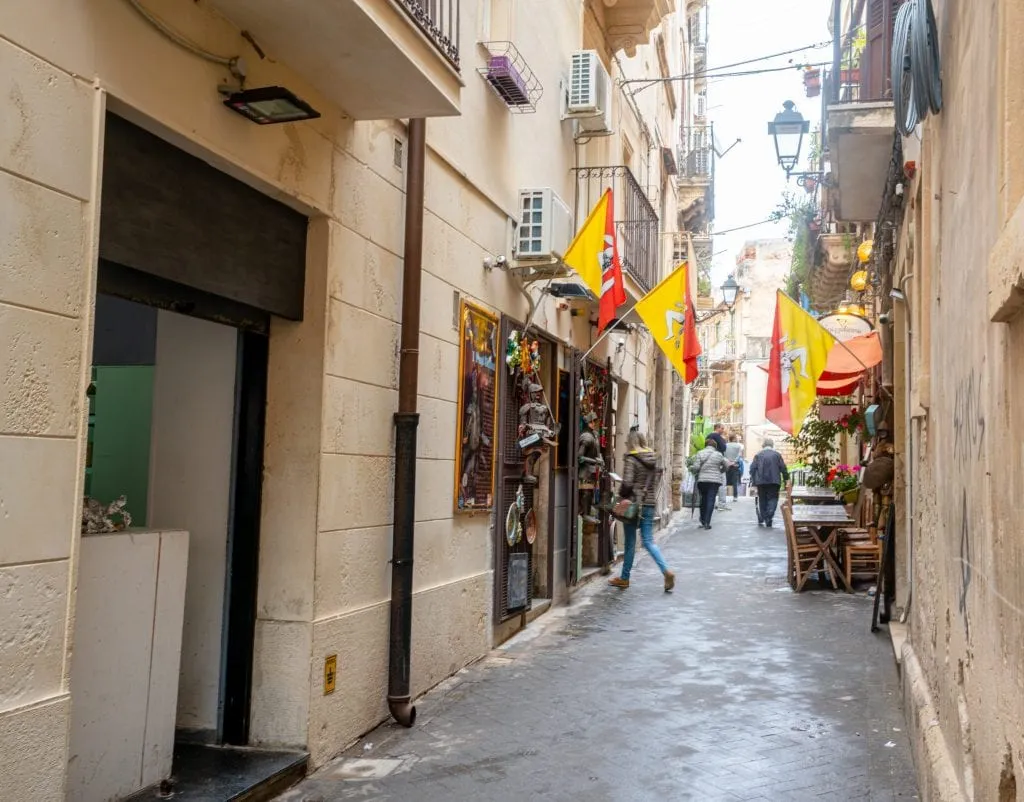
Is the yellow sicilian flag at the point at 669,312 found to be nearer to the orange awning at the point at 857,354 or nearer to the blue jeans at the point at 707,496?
the orange awning at the point at 857,354

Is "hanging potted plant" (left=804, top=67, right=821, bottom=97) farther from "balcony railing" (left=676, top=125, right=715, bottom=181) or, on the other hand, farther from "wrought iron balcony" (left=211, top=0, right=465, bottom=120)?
"wrought iron balcony" (left=211, top=0, right=465, bottom=120)

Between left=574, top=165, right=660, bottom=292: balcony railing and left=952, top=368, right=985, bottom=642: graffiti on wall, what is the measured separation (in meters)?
7.61

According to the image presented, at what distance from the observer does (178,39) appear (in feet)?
14.3

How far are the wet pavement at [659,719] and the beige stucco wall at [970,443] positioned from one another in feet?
2.24

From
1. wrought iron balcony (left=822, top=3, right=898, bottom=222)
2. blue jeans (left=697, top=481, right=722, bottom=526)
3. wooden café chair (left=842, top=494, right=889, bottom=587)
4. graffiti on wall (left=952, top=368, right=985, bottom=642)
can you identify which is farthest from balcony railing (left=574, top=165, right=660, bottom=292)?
graffiti on wall (left=952, top=368, right=985, bottom=642)

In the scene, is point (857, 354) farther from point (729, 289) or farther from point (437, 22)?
point (729, 289)

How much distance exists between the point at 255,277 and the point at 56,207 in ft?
5.46

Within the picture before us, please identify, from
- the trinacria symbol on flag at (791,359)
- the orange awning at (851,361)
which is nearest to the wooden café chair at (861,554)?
the orange awning at (851,361)

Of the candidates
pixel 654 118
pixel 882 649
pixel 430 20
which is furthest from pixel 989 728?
pixel 654 118

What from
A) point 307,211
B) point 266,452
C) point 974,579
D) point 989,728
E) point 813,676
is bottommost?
point 813,676

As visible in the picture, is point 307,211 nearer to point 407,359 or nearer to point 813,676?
point 407,359

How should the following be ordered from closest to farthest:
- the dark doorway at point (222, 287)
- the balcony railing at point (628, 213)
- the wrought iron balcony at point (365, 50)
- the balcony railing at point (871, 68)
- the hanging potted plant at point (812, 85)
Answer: the dark doorway at point (222, 287) → the wrought iron balcony at point (365, 50) → the balcony railing at point (871, 68) → the balcony railing at point (628, 213) → the hanging potted plant at point (812, 85)

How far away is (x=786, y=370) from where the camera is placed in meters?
10.5

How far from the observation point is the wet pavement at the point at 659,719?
5.36 metres
